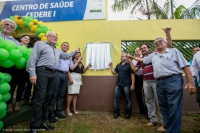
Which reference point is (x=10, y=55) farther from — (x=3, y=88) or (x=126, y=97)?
(x=126, y=97)

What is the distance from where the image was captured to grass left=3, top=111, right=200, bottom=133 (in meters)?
2.53

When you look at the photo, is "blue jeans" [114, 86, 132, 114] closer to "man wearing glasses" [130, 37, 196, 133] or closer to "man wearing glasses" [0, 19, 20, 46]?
"man wearing glasses" [130, 37, 196, 133]

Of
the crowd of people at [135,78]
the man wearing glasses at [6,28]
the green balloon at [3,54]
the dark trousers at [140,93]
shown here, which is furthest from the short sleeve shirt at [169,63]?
the man wearing glasses at [6,28]

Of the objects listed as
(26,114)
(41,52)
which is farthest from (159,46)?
(26,114)

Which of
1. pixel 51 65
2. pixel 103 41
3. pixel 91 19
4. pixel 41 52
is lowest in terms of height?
pixel 51 65

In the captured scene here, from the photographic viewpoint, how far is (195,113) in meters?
3.60

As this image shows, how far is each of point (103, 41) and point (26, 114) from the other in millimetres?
2835

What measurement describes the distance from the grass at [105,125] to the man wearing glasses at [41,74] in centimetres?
42

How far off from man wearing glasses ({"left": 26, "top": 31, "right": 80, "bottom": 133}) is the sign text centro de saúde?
202 centimetres

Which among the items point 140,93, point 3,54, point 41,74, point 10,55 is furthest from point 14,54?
point 140,93

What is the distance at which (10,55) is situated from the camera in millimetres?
2143

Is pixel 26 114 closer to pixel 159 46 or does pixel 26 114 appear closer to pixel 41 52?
pixel 41 52

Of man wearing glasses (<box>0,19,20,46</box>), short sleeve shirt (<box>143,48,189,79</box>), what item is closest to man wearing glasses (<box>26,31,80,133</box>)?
man wearing glasses (<box>0,19,20,46</box>)

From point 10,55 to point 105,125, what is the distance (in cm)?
230
